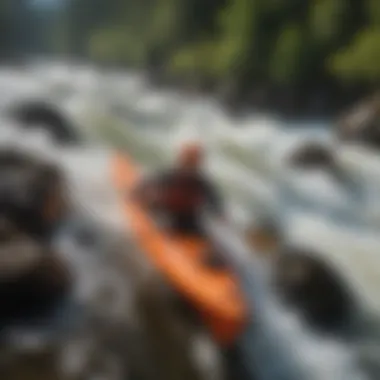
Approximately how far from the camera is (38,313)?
4.10 feet

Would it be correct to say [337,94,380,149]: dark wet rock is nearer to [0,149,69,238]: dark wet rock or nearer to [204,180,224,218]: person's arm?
[204,180,224,218]: person's arm

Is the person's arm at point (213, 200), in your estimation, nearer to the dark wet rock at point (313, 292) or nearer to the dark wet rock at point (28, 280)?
the dark wet rock at point (313, 292)

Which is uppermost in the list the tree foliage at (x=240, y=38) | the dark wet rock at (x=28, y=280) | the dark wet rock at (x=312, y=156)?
the tree foliage at (x=240, y=38)

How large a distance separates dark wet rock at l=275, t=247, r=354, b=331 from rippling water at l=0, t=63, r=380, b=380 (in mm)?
31

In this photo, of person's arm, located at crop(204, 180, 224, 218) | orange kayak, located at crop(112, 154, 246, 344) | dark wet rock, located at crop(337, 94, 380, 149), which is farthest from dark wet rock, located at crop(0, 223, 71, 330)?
dark wet rock, located at crop(337, 94, 380, 149)

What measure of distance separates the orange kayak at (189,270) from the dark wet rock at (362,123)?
0.33 m

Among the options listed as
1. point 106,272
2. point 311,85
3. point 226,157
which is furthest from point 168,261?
point 311,85

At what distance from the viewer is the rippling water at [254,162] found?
53.3 inches

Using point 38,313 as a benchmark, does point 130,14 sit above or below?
above

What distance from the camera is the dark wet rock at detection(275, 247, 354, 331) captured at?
1301 millimetres

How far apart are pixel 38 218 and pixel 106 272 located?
142 millimetres

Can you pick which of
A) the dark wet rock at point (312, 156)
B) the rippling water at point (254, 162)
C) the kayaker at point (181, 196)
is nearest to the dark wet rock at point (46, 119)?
the rippling water at point (254, 162)

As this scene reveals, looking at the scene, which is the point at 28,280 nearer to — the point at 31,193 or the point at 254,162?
the point at 31,193

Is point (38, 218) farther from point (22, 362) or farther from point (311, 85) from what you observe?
point (311, 85)
